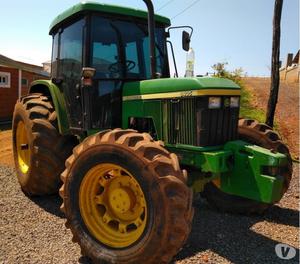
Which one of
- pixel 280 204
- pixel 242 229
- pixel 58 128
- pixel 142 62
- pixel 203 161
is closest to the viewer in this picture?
pixel 203 161

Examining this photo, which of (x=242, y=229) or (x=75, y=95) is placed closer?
(x=242, y=229)

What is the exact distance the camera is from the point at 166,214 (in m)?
3.18

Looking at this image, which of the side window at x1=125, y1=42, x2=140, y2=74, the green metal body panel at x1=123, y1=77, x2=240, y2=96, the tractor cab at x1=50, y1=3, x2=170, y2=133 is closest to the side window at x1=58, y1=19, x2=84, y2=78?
the tractor cab at x1=50, y1=3, x2=170, y2=133

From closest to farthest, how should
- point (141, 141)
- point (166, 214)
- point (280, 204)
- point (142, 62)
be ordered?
point (166, 214), point (141, 141), point (142, 62), point (280, 204)

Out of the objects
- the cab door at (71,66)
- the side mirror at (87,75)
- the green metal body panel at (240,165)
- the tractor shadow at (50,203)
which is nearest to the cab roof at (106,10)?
the cab door at (71,66)

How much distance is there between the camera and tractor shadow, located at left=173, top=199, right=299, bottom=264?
384 centimetres

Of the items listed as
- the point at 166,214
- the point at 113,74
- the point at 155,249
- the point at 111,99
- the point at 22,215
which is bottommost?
the point at 22,215

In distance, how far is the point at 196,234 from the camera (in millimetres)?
4328

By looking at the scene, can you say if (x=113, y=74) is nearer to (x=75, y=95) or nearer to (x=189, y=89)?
(x=75, y=95)

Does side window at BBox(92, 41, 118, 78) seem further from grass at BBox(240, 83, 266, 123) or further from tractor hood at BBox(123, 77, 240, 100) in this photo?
grass at BBox(240, 83, 266, 123)

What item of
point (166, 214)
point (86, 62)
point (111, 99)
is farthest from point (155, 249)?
point (86, 62)

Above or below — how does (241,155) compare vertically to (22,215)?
above

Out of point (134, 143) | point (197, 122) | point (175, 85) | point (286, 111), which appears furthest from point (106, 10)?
point (286, 111)

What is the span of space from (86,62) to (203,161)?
1.81 metres
